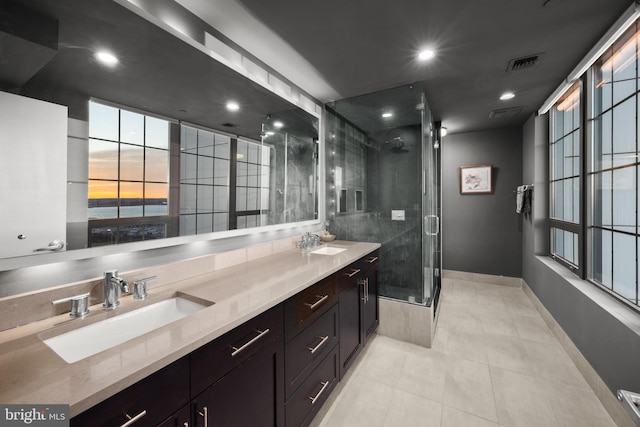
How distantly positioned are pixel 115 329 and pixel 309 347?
94cm

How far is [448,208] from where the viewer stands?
4414mm

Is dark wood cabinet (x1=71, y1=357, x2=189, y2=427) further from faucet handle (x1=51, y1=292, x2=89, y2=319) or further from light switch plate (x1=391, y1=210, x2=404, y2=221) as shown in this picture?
light switch plate (x1=391, y1=210, x2=404, y2=221)

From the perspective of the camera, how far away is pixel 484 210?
420 cm

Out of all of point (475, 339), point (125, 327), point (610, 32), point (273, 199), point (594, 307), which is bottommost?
point (475, 339)

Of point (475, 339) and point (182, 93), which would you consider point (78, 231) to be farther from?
point (475, 339)

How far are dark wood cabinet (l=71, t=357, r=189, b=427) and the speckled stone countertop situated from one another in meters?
0.03

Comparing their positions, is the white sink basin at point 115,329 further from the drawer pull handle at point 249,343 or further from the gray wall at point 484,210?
the gray wall at point 484,210

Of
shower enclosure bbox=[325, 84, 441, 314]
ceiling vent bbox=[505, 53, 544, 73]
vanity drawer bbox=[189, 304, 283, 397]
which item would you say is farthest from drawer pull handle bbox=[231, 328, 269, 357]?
ceiling vent bbox=[505, 53, 544, 73]

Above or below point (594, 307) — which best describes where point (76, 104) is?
above

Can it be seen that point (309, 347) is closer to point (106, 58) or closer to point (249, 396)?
point (249, 396)

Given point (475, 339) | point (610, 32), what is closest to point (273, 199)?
point (475, 339)

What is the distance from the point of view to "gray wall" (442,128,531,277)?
13.1 ft

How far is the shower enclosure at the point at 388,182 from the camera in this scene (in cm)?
258

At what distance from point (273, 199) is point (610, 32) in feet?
8.46
